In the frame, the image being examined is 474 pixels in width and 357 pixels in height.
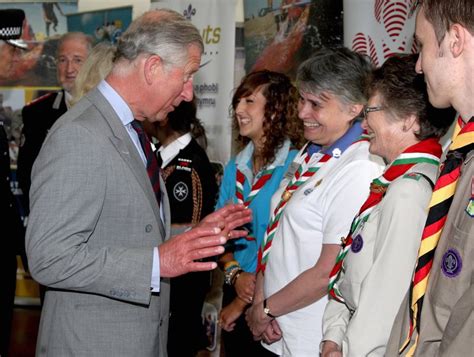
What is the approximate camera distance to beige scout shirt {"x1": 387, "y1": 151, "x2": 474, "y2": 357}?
1456 mm

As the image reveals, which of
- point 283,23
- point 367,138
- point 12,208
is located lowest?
point 12,208

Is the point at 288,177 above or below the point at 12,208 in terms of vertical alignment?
A: above

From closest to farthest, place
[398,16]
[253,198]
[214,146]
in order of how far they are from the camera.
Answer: [253,198]
[398,16]
[214,146]

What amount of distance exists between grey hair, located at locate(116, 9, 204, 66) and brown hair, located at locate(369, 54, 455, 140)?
647mm

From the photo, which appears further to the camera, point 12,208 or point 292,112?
point 12,208

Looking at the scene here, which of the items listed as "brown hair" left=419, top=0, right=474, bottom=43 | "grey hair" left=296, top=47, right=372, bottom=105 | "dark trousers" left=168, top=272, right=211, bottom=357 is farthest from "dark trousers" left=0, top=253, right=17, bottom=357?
"brown hair" left=419, top=0, right=474, bottom=43

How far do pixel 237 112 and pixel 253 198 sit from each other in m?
0.49

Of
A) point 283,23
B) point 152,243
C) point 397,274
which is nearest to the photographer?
point 397,274

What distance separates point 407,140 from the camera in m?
2.25

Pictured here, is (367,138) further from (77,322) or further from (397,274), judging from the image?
(77,322)

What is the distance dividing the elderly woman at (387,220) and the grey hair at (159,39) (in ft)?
Answer: 2.11

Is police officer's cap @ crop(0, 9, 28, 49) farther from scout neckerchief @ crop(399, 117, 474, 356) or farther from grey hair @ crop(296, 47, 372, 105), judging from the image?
scout neckerchief @ crop(399, 117, 474, 356)

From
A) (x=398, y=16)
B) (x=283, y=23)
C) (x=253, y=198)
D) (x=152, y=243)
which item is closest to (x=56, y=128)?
(x=152, y=243)

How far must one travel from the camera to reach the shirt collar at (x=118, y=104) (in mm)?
2248
